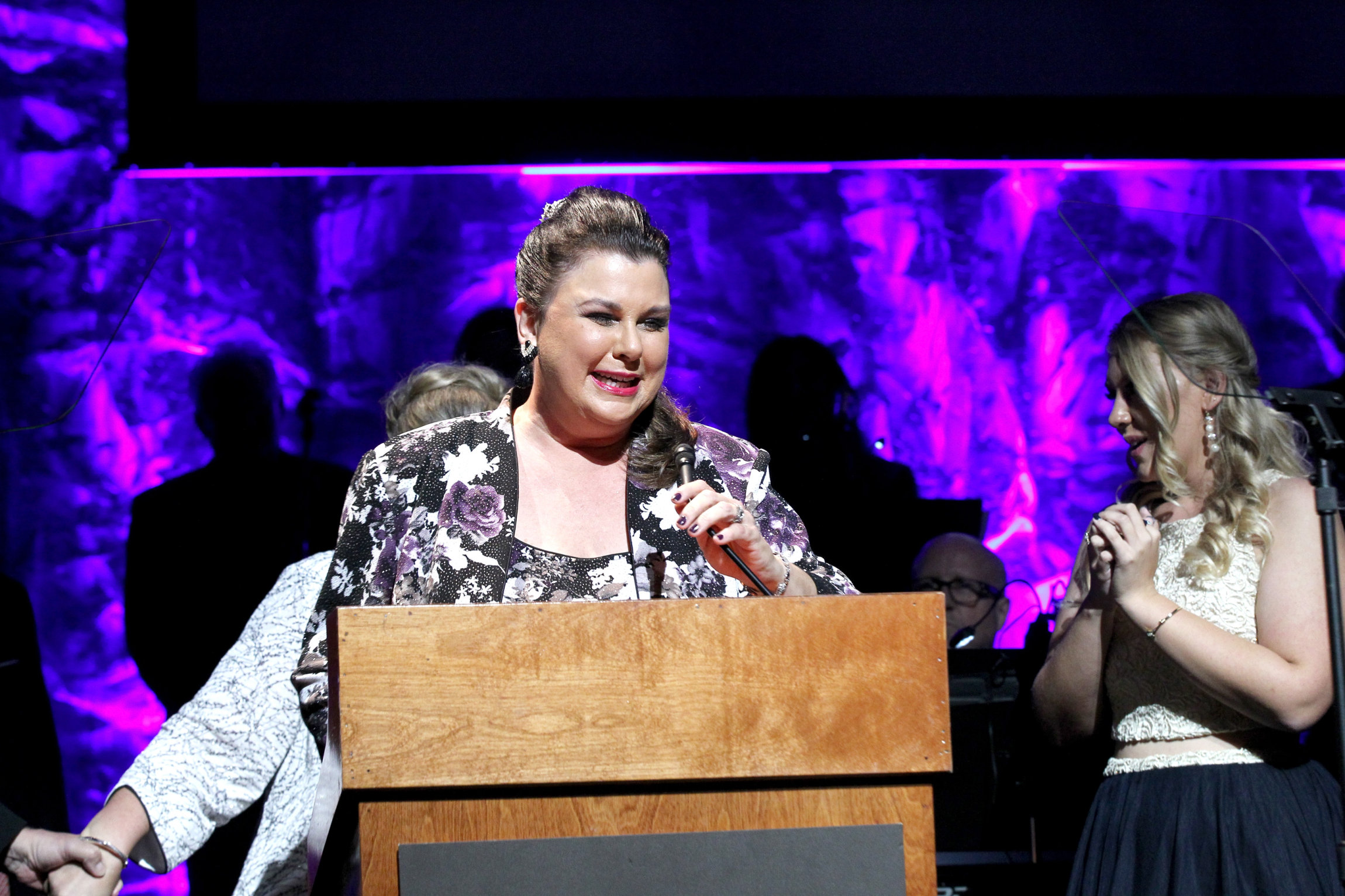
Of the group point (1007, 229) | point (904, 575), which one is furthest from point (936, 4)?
point (904, 575)

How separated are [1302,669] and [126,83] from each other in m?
3.52

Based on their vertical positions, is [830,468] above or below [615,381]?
below

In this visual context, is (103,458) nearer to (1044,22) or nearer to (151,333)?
(151,333)

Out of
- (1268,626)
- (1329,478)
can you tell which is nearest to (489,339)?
(1268,626)

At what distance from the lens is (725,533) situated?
1.61 m

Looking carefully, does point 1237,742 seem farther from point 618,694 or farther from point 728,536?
point 618,694

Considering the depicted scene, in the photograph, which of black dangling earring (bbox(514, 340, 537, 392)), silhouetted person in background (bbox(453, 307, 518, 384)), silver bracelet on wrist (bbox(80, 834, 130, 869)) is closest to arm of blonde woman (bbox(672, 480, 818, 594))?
black dangling earring (bbox(514, 340, 537, 392))

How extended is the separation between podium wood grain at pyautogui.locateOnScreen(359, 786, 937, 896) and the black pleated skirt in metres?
1.03

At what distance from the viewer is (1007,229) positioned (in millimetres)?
3961

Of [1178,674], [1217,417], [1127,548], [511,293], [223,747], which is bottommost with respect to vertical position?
[223,747]

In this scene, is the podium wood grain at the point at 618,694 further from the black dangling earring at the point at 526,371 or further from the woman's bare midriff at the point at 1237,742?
the woman's bare midriff at the point at 1237,742

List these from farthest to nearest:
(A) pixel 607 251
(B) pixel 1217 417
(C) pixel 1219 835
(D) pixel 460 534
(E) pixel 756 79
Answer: (E) pixel 756 79 < (B) pixel 1217 417 < (C) pixel 1219 835 < (A) pixel 607 251 < (D) pixel 460 534

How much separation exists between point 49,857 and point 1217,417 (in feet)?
7.49

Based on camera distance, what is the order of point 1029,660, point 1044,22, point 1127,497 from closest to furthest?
point 1127,497, point 1029,660, point 1044,22
